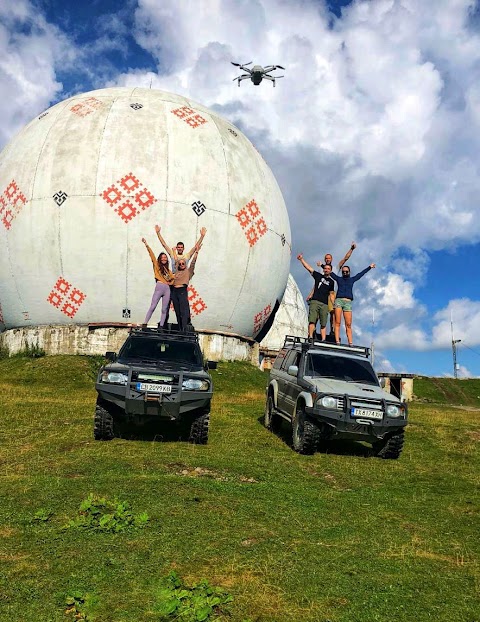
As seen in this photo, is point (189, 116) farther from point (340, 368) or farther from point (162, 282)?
point (340, 368)

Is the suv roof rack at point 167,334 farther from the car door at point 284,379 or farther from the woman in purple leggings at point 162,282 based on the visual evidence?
the woman in purple leggings at point 162,282

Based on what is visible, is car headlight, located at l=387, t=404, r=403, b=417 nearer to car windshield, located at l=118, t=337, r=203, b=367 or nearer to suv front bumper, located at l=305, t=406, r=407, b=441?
suv front bumper, located at l=305, t=406, r=407, b=441

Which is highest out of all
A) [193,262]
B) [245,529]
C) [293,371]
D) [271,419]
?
[193,262]

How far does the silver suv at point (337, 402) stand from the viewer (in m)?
9.22

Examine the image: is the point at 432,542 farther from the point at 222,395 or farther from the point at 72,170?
the point at 72,170

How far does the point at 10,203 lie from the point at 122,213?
549 cm

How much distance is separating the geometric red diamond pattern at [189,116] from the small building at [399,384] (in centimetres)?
1475

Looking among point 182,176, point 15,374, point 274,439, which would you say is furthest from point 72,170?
point 274,439

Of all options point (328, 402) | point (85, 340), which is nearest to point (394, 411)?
point (328, 402)


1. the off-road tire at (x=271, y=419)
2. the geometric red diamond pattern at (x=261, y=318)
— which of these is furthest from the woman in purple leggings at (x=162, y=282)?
the geometric red diamond pattern at (x=261, y=318)

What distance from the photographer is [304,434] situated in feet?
30.8

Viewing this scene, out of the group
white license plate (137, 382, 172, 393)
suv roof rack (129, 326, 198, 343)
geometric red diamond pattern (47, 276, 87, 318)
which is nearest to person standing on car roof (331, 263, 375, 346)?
suv roof rack (129, 326, 198, 343)

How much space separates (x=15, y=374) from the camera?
66.5 feet

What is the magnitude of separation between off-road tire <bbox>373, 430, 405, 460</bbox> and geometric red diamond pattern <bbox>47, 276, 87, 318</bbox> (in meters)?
15.7
